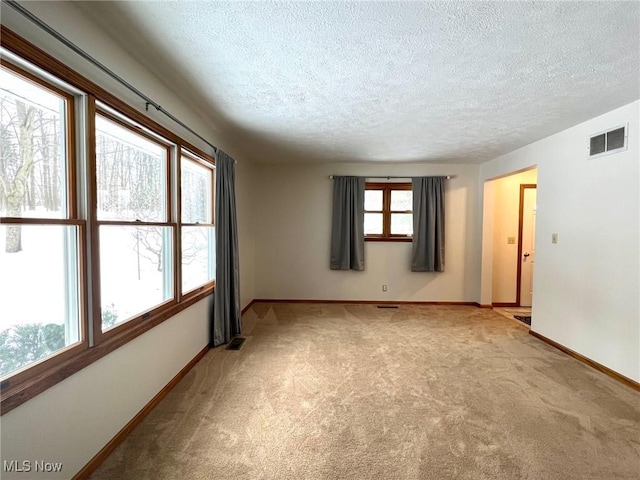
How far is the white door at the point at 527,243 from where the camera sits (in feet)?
15.1

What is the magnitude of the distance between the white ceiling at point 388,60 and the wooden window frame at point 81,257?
360 millimetres

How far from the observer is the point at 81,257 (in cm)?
144

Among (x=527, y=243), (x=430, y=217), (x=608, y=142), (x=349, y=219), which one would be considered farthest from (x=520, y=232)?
(x=349, y=219)

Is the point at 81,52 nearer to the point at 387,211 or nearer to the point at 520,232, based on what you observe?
the point at 387,211

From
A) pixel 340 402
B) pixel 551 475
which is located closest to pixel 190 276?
pixel 340 402

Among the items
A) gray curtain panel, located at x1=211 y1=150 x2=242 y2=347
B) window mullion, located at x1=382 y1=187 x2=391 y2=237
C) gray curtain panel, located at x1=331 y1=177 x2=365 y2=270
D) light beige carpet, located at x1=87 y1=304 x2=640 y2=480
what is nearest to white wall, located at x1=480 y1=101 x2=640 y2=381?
light beige carpet, located at x1=87 y1=304 x2=640 y2=480

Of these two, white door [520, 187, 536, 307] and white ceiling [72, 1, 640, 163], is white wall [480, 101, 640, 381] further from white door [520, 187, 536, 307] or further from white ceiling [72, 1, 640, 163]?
white door [520, 187, 536, 307]

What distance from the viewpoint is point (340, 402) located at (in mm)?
2082

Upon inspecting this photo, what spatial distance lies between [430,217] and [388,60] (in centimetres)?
329

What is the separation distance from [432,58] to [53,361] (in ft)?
8.51

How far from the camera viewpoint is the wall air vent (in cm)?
242

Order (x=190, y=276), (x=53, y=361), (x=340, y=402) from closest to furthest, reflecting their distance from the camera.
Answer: (x=53, y=361) → (x=340, y=402) → (x=190, y=276)

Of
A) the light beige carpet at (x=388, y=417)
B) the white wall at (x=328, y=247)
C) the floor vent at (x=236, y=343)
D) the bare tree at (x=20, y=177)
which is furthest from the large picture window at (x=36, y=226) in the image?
the white wall at (x=328, y=247)

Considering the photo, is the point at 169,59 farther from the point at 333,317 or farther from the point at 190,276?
the point at 333,317
